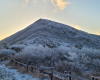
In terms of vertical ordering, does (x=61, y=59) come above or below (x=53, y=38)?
below

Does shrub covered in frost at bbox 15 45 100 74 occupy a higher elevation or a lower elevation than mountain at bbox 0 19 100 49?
lower

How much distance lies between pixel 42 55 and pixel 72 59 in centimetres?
474

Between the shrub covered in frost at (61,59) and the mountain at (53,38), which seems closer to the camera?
the shrub covered in frost at (61,59)

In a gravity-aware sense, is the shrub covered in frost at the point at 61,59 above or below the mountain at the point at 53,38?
below

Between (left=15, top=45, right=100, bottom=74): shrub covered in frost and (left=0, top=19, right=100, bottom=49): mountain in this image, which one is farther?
(left=0, top=19, right=100, bottom=49): mountain

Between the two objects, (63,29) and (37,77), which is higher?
(63,29)

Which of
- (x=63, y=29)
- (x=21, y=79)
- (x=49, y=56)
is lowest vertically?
(x=21, y=79)

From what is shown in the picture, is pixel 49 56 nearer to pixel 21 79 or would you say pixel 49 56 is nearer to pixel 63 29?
pixel 21 79

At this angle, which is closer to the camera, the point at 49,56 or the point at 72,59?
the point at 72,59

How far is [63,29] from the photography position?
7725 centimetres

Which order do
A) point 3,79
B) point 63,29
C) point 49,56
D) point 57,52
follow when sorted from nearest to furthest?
1. point 3,79
2. point 49,56
3. point 57,52
4. point 63,29

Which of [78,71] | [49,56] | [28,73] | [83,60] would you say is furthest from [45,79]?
[49,56]

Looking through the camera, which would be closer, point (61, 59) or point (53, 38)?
point (61, 59)

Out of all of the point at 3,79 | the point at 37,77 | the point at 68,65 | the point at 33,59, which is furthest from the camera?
the point at 33,59
